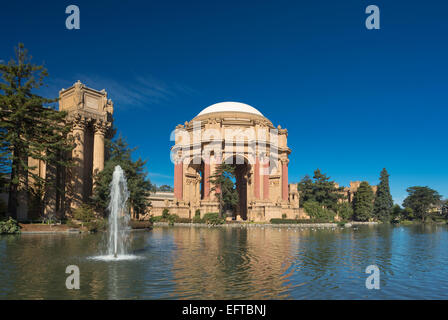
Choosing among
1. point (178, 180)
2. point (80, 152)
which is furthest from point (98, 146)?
point (178, 180)

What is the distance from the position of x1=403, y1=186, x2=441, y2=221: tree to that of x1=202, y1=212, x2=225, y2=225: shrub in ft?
232

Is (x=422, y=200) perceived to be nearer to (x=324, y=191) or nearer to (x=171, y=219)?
(x=324, y=191)

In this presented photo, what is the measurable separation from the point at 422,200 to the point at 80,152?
299 feet

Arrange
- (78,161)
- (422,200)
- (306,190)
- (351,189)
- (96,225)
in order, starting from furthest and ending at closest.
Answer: (351,189) → (422,200) → (306,190) → (78,161) → (96,225)

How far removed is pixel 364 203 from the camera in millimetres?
84688

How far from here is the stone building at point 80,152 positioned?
3478 centimetres

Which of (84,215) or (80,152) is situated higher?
(80,152)

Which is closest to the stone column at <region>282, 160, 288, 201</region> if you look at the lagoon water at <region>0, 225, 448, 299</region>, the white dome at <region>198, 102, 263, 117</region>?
the white dome at <region>198, 102, 263, 117</region>

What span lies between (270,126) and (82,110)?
36.8 meters

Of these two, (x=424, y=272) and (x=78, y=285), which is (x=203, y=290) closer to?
(x=78, y=285)

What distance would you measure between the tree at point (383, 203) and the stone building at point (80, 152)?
75019mm

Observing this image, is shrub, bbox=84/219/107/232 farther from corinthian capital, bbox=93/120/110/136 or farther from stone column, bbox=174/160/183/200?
stone column, bbox=174/160/183/200

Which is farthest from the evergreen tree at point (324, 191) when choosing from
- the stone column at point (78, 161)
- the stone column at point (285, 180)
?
the stone column at point (78, 161)
